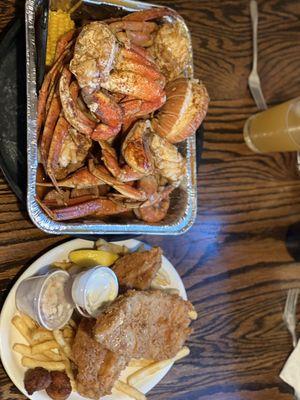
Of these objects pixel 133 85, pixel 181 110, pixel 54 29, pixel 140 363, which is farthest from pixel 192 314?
pixel 54 29

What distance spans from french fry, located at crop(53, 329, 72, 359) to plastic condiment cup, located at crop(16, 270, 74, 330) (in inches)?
1.5

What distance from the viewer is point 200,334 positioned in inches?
81.6

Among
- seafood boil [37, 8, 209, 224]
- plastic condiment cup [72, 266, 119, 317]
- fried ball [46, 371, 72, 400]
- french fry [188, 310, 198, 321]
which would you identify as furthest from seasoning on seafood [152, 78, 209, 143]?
fried ball [46, 371, 72, 400]

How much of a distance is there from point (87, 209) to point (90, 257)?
0.21 m

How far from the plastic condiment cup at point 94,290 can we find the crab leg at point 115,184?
249 millimetres

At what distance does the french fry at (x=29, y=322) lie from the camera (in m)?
1.72

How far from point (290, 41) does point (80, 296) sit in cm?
152

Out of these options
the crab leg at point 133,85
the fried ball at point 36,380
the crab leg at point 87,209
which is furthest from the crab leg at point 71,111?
the fried ball at point 36,380

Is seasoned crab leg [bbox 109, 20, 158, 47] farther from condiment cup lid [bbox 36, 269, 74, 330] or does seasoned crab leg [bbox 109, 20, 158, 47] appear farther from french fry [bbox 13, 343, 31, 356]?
french fry [bbox 13, 343, 31, 356]

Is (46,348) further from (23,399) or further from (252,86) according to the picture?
(252,86)

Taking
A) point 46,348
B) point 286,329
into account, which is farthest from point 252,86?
point 46,348

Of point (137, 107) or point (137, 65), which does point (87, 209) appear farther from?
point (137, 65)

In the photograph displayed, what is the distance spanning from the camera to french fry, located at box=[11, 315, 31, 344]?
66.9 inches

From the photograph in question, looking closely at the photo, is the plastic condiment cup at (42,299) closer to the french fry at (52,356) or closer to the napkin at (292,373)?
the french fry at (52,356)
